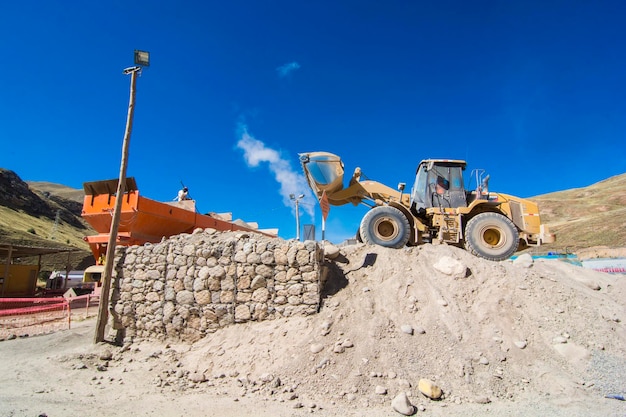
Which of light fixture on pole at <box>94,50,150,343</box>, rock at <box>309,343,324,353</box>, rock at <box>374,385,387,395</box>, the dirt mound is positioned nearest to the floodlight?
light fixture on pole at <box>94,50,150,343</box>

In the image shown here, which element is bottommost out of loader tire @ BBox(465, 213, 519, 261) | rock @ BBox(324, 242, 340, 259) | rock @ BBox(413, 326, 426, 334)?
rock @ BBox(413, 326, 426, 334)

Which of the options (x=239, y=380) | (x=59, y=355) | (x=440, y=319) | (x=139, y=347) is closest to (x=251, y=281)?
(x=239, y=380)

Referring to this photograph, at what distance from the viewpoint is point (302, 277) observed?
271 inches

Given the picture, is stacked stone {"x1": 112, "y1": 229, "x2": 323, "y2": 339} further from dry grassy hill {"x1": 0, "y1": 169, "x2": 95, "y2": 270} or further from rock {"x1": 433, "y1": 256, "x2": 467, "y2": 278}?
dry grassy hill {"x1": 0, "y1": 169, "x2": 95, "y2": 270}

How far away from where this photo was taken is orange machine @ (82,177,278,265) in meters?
9.74

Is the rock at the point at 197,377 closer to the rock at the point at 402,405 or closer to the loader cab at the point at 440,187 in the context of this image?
the rock at the point at 402,405

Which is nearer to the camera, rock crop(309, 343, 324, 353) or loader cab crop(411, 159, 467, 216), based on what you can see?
rock crop(309, 343, 324, 353)

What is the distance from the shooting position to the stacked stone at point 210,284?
22.6ft

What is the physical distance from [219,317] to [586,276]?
887 centimetres

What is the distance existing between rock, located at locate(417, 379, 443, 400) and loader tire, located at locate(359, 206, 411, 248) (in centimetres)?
447

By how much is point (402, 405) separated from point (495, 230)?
253 inches

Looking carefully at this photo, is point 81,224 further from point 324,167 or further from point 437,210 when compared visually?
point 437,210

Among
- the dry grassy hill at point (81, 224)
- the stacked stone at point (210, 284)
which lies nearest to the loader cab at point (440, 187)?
the stacked stone at point (210, 284)

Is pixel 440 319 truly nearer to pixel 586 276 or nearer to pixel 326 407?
pixel 326 407
